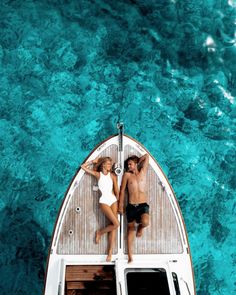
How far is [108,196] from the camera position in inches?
294

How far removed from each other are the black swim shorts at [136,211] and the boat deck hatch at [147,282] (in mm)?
775

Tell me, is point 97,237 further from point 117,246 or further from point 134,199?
point 134,199

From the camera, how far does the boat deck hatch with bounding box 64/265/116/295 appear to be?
23.7ft

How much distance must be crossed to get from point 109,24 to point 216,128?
3367 mm

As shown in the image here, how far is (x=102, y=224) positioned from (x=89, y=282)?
0.90 metres

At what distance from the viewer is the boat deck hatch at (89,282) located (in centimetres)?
722

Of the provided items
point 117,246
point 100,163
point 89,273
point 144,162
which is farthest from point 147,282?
point 100,163

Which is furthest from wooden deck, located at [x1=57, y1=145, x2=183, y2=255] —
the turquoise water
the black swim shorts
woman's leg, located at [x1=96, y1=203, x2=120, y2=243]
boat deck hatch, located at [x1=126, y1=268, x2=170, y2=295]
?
the turquoise water

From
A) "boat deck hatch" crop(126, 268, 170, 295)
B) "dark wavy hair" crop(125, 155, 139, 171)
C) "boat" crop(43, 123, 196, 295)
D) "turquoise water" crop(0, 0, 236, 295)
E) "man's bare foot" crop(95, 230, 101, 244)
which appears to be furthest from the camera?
"turquoise water" crop(0, 0, 236, 295)

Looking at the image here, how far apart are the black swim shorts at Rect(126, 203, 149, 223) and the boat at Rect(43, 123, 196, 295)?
19 cm

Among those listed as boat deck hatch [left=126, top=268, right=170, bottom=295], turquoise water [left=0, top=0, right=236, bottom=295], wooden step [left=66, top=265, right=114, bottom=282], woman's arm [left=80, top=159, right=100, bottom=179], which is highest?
turquoise water [left=0, top=0, right=236, bottom=295]

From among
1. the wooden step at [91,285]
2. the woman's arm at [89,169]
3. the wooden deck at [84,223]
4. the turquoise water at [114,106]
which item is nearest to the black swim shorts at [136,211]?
the wooden deck at [84,223]

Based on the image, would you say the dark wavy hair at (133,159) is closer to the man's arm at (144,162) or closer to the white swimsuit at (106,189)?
the man's arm at (144,162)

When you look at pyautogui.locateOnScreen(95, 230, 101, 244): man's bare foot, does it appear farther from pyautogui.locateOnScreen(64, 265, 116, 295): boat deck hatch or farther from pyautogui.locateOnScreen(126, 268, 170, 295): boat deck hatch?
pyautogui.locateOnScreen(126, 268, 170, 295): boat deck hatch
